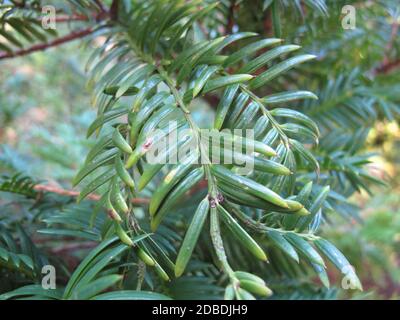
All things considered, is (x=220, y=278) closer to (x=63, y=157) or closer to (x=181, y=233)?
(x=181, y=233)

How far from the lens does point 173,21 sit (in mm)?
600

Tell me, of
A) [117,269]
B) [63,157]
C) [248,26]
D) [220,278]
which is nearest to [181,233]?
[220,278]

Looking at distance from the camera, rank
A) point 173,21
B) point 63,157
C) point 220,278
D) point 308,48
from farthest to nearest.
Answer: point 63,157
point 308,48
point 220,278
point 173,21

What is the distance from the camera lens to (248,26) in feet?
2.74

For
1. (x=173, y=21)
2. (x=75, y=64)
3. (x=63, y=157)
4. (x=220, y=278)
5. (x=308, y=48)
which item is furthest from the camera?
(x=75, y=64)

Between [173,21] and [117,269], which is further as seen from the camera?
[173,21]

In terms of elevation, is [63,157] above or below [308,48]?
below

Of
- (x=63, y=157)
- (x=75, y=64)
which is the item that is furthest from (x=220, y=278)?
(x=75, y=64)

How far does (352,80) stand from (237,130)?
0.58m
